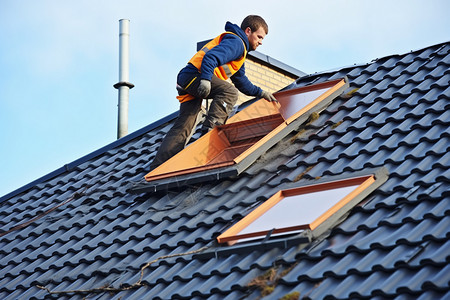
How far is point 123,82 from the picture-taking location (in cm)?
1112

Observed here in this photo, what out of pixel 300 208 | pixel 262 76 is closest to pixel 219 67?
Answer: pixel 300 208

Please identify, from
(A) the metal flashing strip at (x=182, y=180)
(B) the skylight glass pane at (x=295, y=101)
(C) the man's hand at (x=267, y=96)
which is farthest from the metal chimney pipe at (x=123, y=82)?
(A) the metal flashing strip at (x=182, y=180)

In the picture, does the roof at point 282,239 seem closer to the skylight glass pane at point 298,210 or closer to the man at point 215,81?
the skylight glass pane at point 298,210

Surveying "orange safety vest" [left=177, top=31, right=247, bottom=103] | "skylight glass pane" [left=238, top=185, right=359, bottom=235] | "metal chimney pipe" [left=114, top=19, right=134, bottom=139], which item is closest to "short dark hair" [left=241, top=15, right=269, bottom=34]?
"orange safety vest" [left=177, top=31, right=247, bottom=103]

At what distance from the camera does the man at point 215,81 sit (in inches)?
272

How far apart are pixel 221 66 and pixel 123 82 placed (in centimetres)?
428

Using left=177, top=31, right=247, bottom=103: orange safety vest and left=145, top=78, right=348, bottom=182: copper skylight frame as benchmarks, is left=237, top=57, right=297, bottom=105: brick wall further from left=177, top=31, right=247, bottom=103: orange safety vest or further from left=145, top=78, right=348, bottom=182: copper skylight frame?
left=177, top=31, right=247, bottom=103: orange safety vest

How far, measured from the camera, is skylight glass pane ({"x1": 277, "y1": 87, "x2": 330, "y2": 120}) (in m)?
7.23

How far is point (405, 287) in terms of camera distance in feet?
12.5

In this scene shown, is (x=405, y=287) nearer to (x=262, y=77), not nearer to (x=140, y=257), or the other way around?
(x=140, y=257)

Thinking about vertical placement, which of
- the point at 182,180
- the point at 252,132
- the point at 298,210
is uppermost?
the point at 252,132

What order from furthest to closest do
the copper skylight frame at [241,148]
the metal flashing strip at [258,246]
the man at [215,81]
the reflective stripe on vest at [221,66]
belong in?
the reflective stripe on vest at [221,66] → the man at [215,81] → the copper skylight frame at [241,148] → the metal flashing strip at [258,246]

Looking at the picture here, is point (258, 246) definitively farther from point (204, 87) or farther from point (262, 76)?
point (262, 76)

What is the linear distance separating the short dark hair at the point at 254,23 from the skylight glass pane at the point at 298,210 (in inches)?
88.6
